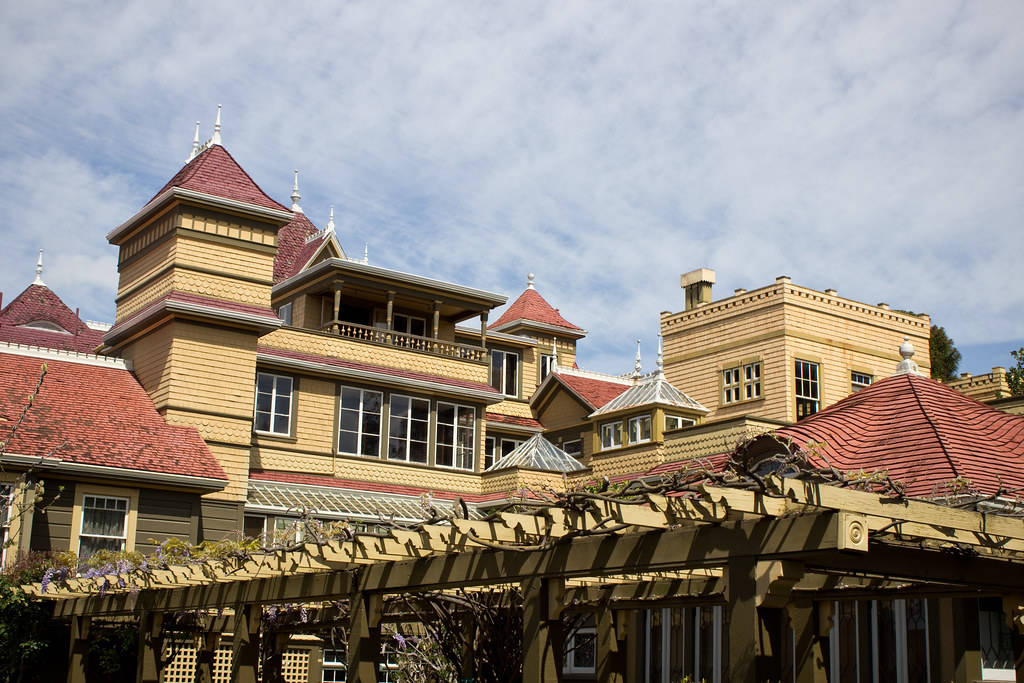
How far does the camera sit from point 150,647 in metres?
16.8

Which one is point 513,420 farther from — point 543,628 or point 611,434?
point 543,628

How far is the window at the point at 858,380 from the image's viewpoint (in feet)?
137

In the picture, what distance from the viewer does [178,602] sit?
1573cm

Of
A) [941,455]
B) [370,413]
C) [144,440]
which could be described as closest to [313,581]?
[941,455]

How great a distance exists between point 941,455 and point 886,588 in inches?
209

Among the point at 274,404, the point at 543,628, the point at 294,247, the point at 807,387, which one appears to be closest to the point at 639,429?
the point at 807,387

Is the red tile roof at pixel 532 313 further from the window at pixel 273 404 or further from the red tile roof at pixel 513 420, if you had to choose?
the window at pixel 273 404

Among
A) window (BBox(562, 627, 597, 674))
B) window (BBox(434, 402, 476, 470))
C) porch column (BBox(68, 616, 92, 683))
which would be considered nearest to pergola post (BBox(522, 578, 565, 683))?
porch column (BBox(68, 616, 92, 683))

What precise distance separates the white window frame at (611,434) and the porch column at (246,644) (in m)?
21.8

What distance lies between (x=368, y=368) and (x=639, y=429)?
856cm

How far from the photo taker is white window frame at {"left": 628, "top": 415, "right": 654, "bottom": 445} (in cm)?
3459

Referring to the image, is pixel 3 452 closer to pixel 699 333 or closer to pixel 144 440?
pixel 144 440

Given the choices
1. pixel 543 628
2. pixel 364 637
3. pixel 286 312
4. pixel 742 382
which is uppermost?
pixel 286 312

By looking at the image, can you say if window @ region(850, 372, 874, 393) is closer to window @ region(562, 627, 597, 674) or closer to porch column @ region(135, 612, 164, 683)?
window @ region(562, 627, 597, 674)
